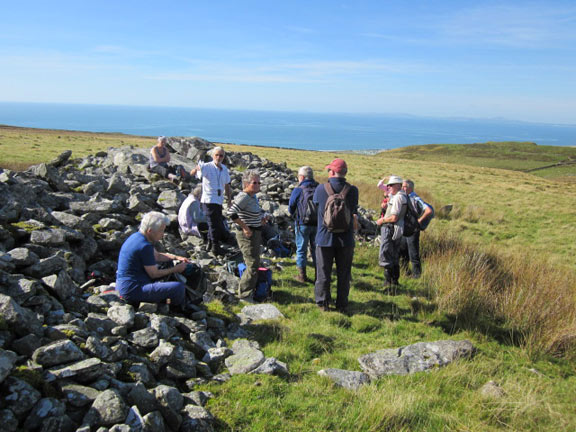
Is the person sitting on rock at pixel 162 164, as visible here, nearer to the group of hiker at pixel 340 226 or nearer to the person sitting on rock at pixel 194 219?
the person sitting on rock at pixel 194 219

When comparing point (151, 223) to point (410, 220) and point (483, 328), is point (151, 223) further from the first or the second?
point (483, 328)

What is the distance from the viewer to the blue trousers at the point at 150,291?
570 centimetres

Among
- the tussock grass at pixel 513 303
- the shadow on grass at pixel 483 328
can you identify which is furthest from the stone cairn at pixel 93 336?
the tussock grass at pixel 513 303

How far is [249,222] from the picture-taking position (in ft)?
23.3

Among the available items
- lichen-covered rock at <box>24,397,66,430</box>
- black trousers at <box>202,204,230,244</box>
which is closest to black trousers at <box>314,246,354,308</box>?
black trousers at <box>202,204,230,244</box>

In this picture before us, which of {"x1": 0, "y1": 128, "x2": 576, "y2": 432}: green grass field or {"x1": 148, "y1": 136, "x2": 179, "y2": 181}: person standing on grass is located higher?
{"x1": 148, "y1": 136, "x2": 179, "y2": 181}: person standing on grass

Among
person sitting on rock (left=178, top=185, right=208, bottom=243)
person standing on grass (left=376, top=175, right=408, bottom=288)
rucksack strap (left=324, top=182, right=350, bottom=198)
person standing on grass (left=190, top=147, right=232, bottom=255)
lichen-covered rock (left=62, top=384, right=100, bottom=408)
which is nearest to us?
lichen-covered rock (left=62, top=384, right=100, bottom=408)

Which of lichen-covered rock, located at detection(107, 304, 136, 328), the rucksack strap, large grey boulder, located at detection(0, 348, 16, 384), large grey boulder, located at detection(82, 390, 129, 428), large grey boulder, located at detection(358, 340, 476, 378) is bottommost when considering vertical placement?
large grey boulder, located at detection(358, 340, 476, 378)

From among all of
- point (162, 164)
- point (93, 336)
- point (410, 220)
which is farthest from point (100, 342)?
point (162, 164)

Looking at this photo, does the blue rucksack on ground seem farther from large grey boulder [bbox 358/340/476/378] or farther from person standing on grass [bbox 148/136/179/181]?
person standing on grass [bbox 148/136/179/181]

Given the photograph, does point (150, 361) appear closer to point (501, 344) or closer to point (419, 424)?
point (419, 424)

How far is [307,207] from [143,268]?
Answer: 3.71 metres

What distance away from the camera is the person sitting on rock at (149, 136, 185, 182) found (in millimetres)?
14330

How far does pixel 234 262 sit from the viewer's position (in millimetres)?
8875
